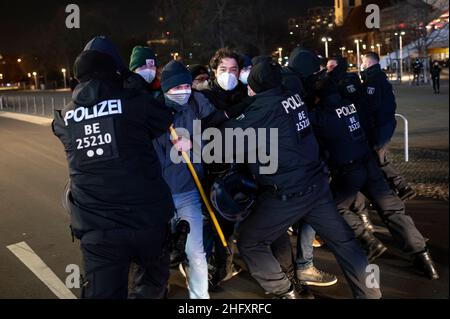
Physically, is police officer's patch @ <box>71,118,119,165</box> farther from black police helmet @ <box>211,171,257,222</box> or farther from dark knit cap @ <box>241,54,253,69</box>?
dark knit cap @ <box>241,54,253,69</box>

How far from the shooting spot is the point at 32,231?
6.62m

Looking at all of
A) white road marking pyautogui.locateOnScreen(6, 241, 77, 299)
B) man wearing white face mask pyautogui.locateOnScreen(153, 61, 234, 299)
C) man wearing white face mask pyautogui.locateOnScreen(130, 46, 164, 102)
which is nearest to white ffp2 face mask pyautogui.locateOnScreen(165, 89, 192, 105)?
man wearing white face mask pyautogui.locateOnScreen(153, 61, 234, 299)

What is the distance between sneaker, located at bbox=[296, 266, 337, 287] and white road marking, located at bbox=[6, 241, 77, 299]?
2058 millimetres

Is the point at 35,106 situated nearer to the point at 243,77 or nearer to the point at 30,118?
the point at 30,118

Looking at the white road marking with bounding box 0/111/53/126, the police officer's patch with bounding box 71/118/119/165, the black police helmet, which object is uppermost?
the police officer's patch with bounding box 71/118/119/165

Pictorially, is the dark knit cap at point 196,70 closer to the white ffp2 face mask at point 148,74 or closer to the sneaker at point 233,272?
the white ffp2 face mask at point 148,74

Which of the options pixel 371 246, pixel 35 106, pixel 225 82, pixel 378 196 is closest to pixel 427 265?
pixel 371 246

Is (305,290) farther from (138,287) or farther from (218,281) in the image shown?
(138,287)

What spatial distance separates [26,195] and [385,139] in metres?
5.82

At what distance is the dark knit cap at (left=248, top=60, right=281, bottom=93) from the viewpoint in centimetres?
376

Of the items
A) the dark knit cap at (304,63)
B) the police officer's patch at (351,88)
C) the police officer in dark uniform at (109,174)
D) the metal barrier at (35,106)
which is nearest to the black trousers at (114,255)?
the police officer in dark uniform at (109,174)

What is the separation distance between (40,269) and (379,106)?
4.07 m

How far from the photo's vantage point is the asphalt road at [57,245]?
4594 mm

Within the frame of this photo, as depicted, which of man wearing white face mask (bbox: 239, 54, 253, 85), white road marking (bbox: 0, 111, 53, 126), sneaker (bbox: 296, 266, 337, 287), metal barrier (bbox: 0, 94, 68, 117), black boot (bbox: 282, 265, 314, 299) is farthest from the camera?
metal barrier (bbox: 0, 94, 68, 117)
